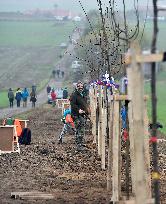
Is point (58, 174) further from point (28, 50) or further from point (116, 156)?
point (28, 50)

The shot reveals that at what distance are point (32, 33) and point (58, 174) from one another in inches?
4132

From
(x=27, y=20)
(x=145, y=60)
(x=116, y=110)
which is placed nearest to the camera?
(x=145, y=60)

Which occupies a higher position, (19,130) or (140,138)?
(140,138)

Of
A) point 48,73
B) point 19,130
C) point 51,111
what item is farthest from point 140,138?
point 48,73

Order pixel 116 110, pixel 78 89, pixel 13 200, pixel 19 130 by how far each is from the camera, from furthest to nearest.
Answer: pixel 19 130
pixel 78 89
pixel 13 200
pixel 116 110

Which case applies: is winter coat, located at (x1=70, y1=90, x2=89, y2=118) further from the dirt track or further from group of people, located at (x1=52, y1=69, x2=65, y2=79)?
group of people, located at (x1=52, y1=69, x2=65, y2=79)

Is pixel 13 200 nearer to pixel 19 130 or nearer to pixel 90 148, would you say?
pixel 90 148

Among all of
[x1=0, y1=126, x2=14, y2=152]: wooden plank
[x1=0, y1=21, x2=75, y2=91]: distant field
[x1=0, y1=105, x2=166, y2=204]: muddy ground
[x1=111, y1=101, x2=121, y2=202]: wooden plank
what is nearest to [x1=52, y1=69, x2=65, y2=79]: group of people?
[x1=0, y1=21, x2=75, y2=91]: distant field

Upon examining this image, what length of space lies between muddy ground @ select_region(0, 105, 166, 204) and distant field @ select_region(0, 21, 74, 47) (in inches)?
3369

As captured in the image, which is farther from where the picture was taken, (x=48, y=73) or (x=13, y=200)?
(x=48, y=73)

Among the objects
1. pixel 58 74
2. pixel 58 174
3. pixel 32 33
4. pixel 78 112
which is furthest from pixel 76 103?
pixel 32 33

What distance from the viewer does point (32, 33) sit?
116m

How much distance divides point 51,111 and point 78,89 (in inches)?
758

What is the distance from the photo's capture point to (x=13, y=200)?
9.98 meters
